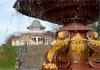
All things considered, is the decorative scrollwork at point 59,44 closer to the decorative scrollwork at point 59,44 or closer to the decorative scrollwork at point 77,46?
the decorative scrollwork at point 59,44

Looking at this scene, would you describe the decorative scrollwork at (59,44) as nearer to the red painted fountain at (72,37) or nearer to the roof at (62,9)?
the red painted fountain at (72,37)

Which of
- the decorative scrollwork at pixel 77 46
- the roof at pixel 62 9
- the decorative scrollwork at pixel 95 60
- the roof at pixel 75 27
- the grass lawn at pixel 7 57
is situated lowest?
the grass lawn at pixel 7 57

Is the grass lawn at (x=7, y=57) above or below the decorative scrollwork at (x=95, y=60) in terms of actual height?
below

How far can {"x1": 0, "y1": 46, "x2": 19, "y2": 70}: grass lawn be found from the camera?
2136cm

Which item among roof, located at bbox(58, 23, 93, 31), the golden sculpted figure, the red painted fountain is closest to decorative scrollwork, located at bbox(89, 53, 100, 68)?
the red painted fountain

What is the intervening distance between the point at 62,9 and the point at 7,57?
1523cm

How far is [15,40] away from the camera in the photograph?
27.8 m

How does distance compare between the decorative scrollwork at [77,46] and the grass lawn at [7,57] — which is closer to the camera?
the decorative scrollwork at [77,46]

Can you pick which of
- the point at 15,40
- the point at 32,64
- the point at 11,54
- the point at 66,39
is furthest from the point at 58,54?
the point at 15,40

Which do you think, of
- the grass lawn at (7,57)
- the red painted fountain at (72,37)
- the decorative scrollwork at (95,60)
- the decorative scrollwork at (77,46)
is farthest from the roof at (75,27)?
the grass lawn at (7,57)

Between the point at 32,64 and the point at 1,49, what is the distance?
4704 millimetres

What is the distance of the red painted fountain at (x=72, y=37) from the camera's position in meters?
7.78

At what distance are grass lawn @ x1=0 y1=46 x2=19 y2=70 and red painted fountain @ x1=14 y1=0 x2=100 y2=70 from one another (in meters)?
12.9

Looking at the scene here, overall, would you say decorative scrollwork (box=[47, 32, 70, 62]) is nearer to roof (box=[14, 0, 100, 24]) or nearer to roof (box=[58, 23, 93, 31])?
roof (box=[58, 23, 93, 31])
